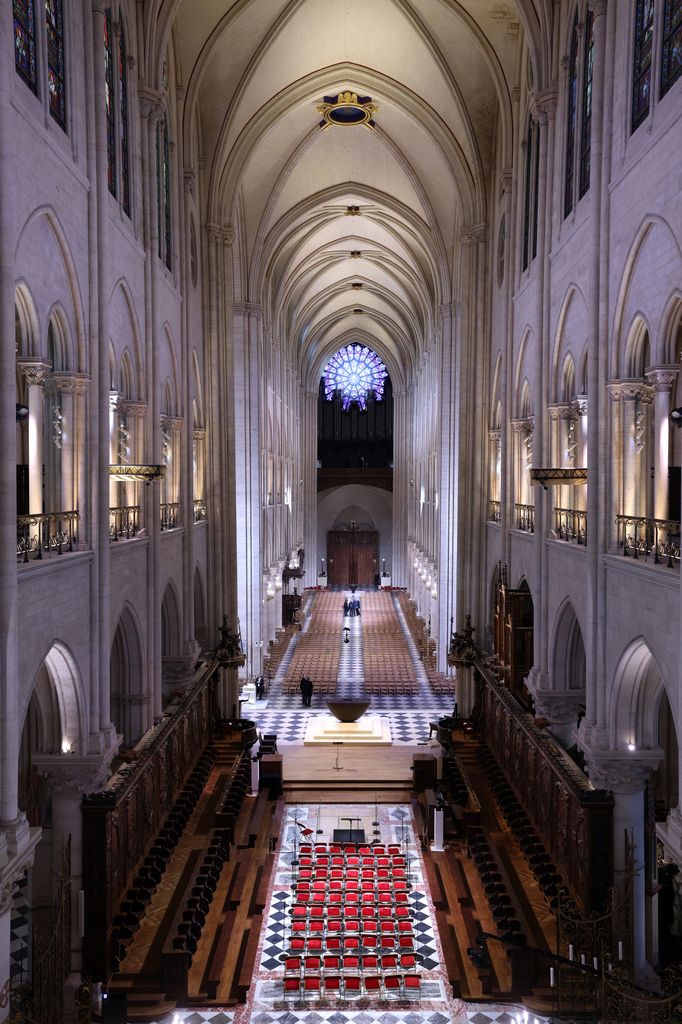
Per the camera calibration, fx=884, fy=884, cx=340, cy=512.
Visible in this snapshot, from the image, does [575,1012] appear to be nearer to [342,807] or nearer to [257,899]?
[257,899]

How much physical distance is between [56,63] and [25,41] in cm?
134

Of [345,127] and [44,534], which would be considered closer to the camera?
[44,534]

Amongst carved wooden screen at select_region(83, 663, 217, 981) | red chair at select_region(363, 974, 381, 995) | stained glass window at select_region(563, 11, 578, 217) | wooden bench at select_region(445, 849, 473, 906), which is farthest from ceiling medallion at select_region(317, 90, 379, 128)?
red chair at select_region(363, 974, 381, 995)

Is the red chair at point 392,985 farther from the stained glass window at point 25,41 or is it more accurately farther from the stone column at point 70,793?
the stained glass window at point 25,41

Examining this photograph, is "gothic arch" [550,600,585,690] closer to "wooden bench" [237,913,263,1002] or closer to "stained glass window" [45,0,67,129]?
"wooden bench" [237,913,263,1002]

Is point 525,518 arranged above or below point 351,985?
above

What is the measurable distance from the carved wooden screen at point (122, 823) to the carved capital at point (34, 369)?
585 centimetres

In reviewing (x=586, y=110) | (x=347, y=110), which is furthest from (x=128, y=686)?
(x=347, y=110)

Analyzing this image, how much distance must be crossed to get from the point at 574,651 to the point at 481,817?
4040mm

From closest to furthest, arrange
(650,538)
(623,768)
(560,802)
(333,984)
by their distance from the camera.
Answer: (650,538), (333,984), (623,768), (560,802)

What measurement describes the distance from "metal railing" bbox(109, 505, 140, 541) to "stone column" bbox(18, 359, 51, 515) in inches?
111

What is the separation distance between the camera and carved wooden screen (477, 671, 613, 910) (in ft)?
41.6

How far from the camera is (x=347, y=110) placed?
26672mm

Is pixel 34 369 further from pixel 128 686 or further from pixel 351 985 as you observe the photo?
pixel 351 985
